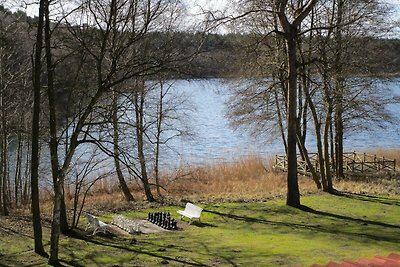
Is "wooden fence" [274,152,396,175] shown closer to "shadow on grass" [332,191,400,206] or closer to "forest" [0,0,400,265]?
"forest" [0,0,400,265]

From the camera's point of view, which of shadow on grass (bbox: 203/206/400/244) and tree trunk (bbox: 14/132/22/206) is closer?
shadow on grass (bbox: 203/206/400/244)

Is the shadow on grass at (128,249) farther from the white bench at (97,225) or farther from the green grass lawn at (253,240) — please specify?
the white bench at (97,225)

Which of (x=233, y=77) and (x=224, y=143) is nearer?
(x=233, y=77)

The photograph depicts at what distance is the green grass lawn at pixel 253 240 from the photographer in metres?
9.97

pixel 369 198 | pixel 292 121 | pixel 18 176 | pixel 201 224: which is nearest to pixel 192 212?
pixel 201 224

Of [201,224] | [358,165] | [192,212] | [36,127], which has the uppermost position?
[36,127]

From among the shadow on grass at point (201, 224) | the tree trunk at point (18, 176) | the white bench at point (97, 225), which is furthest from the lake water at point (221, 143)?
the white bench at point (97, 225)

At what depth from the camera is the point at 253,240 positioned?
12.2 meters

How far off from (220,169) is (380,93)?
29.6 ft

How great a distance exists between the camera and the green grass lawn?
997 centimetres

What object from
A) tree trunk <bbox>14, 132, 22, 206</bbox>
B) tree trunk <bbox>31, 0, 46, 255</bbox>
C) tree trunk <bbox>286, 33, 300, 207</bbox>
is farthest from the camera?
tree trunk <bbox>14, 132, 22, 206</bbox>

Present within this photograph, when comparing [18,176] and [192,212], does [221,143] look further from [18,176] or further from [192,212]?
[192,212]

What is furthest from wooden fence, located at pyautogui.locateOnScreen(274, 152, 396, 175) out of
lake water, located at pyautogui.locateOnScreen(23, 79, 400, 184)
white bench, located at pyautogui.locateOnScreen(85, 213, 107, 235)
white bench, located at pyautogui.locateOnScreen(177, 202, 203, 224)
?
white bench, located at pyautogui.locateOnScreen(85, 213, 107, 235)

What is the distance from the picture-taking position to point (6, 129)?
1716 cm
